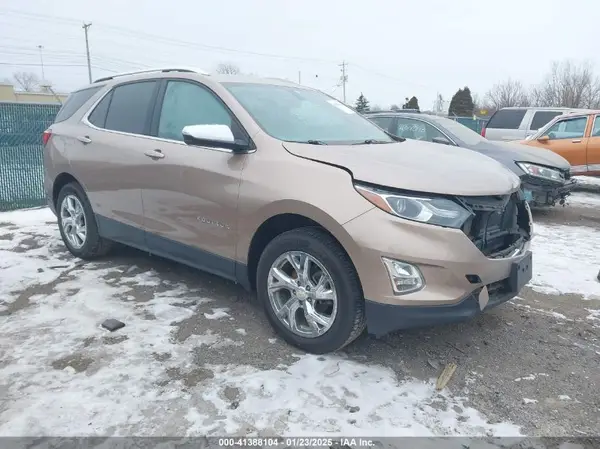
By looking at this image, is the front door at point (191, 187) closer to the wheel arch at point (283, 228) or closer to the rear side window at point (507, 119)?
the wheel arch at point (283, 228)

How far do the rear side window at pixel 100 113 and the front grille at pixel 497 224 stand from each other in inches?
133

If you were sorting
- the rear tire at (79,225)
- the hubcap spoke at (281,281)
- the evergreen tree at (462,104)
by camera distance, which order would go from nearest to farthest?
the hubcap spoke at (281,281) → the rear tire at (79,225) → the evergreen tree at (462,104)

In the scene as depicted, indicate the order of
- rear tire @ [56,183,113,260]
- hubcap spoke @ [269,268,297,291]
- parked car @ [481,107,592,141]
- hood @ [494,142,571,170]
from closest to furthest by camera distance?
hubcap spoke @ [269,268,297,291]
rear tire @ [56,183,113,260]
hood @ [494,142,571,170]
parked car @ [481,107,592,141]

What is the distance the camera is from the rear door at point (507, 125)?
13.2 meters

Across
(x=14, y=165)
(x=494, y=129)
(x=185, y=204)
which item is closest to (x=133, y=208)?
(x=185, y=204)

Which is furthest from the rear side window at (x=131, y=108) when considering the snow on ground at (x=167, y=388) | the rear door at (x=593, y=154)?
the rear door at (x=593, y=154)

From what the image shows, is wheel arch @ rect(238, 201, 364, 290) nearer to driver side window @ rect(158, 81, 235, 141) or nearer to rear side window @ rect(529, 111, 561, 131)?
driver side window @ rect(158, 81, 235, 141)

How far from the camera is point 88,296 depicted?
402 cm

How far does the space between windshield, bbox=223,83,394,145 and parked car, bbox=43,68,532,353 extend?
0.02 meters

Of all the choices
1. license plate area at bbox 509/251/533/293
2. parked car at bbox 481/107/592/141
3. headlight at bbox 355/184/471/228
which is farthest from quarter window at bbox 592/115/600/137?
headlight at bbox 355/184/471/228

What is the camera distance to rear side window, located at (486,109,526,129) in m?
13.3

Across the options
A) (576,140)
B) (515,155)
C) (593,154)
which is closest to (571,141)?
(576,140)

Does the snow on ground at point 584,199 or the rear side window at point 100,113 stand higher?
the rear side window at point 100,113

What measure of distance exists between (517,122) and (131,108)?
11.6 meters
